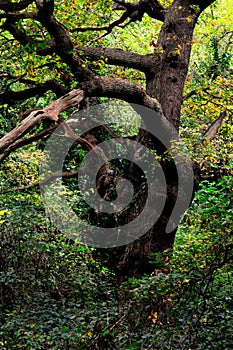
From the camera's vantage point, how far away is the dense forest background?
16.5 ft

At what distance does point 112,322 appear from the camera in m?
5.87

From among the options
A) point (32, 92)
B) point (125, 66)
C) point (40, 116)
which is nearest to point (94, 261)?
point (40, 116)

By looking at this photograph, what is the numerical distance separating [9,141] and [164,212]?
302cm

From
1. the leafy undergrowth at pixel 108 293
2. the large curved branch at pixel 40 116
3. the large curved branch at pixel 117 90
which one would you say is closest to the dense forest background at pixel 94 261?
the leafy undergrowth at pixel 108 293

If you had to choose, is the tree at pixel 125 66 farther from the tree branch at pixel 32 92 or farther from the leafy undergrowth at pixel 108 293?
the leafy undergrowth at pixel 108 293

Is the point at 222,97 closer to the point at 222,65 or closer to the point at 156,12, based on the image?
the point at 156,12

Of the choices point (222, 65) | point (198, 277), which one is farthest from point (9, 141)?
point (222, 65)

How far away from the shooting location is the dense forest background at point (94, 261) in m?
5.04

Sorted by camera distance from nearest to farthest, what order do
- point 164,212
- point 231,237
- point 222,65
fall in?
point 231,237 < point 164,212 < point 222,65

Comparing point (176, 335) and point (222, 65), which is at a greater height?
point (222, 65)

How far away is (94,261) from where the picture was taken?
8617 mm

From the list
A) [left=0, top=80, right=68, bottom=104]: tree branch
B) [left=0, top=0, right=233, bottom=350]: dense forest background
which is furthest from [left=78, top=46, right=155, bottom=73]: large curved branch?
[left=0, top=80, right=68, bottom=104]: tree branch

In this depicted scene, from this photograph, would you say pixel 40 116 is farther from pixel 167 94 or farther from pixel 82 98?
pixel 167 94

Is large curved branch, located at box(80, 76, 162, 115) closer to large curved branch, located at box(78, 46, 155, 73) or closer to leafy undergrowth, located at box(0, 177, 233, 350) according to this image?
large curved branch, located at box(78, 46, 155, 73)
